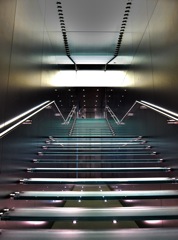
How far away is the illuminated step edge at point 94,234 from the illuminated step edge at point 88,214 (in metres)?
0.12

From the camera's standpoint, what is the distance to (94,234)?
2.02m

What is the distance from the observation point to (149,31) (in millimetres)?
4820

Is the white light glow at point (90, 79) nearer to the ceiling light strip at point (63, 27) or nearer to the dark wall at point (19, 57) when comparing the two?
the ceiling light strip at point (63, 27)

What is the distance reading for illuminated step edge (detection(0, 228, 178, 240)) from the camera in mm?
1945

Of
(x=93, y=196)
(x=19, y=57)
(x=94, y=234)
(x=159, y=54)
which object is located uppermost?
(x=159, y=54)

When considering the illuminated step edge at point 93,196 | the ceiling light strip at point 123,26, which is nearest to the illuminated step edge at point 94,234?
the illuminated step edge at point 93,196

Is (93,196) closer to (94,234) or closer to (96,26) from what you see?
(94,234)

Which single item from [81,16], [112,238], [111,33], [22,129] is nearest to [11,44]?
[22,129]

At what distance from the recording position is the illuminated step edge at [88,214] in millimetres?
2057

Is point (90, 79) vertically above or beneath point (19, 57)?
above

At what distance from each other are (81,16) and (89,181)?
453cm

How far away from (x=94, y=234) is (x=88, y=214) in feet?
0.57

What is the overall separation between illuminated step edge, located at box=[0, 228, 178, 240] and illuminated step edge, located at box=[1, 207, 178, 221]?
0.12 meters

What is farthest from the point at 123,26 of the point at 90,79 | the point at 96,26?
the point at 90,79
